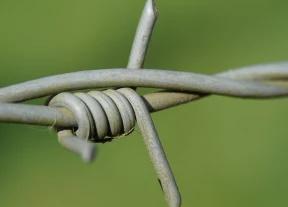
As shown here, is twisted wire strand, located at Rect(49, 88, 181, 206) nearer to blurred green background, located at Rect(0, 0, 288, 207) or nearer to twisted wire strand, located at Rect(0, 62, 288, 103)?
twisted wire strand, located at Rect(0, 62, 288, 103)

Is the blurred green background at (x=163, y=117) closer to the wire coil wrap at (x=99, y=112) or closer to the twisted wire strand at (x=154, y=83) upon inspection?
the twisted wire strand at (x=154, y=83)

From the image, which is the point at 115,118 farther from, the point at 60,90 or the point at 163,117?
the point at 163,117

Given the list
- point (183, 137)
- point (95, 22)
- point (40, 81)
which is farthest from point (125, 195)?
point (40, 81)

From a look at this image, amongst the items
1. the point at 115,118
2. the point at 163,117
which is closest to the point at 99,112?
the point at 115,118

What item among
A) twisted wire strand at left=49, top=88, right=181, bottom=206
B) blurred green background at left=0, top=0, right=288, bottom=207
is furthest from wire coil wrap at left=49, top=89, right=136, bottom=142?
blurred green background at left=0, top=0, right=288, bottom=207

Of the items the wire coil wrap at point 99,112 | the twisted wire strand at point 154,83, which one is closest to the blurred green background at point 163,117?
the twisted wire strand at point 154,83

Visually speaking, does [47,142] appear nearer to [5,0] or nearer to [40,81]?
[5,0]

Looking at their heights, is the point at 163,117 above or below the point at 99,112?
above

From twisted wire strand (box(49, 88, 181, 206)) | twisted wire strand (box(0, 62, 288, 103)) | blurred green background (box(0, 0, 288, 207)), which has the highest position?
blurred green background (box(0, 0, 288, 207))
